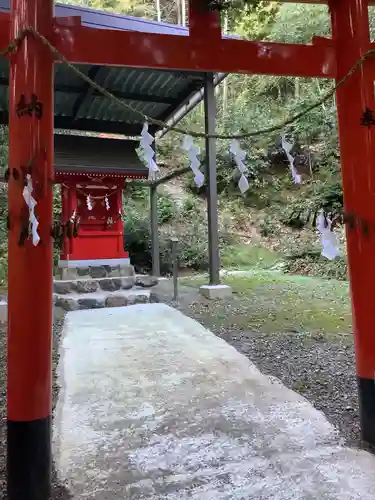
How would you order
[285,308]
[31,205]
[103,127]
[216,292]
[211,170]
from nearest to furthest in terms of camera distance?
[31,205], [285,308], [211,170], [216,292], [103,127]

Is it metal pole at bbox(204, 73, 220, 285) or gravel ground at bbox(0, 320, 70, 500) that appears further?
metal pole at bbox(204, 73, 220, 285)

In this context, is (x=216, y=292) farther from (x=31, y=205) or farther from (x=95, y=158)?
(x=31, y=205)

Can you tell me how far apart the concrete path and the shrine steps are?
9.03 ft

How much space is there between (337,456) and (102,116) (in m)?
7.52

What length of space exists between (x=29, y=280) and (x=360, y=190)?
1.76 metres

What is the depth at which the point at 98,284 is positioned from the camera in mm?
7602

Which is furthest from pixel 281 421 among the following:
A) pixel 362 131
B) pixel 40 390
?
pixel 362 131

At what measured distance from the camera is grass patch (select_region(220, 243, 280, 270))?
12742 mm

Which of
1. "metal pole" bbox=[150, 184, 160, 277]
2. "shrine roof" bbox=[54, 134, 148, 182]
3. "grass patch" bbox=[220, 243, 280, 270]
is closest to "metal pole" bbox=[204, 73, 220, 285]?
"shrine roof" bbox=[54, 134, 148, 182]

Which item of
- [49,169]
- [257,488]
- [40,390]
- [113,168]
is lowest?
[257,488]

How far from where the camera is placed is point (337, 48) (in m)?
2.49

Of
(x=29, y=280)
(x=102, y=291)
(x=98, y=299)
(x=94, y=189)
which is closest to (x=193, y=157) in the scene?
(x=29, y=280)

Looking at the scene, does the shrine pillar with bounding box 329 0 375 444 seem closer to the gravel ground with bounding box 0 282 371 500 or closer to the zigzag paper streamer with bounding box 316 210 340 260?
the zigzag paper streamer with bounding box 316 210 340 260

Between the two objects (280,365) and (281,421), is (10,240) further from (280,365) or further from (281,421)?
(280,365)
